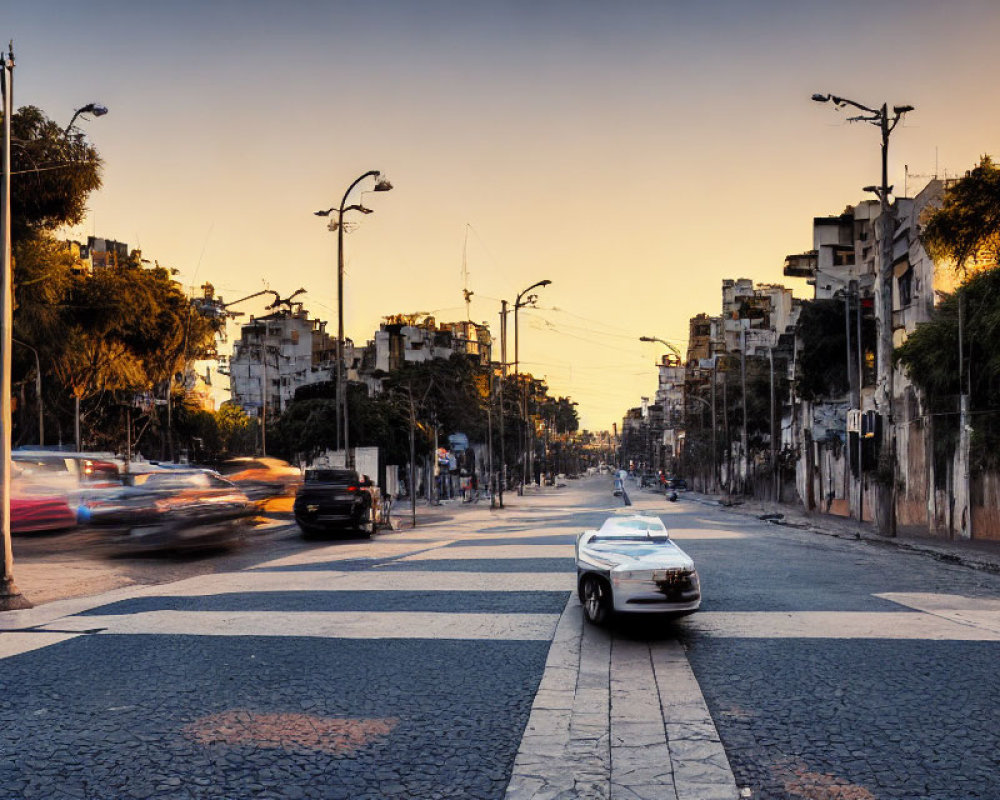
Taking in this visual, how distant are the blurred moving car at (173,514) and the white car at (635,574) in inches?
434

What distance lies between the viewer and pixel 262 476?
31141mm

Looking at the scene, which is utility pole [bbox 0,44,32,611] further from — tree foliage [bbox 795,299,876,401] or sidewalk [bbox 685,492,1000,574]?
tree foliage [bbox 795,299,876,401]

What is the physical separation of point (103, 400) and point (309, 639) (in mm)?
43282

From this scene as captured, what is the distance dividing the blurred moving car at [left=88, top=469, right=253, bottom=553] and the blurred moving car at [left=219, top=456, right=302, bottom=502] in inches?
361

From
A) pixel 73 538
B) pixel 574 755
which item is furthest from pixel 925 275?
pixel 574 755

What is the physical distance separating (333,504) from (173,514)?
6104 millimetres

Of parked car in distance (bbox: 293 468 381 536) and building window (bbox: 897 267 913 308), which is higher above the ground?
building window (bbox: 897 267 913 308)

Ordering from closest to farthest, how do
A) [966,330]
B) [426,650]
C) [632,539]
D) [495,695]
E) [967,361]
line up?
[495,695], [426,650], [632,539], [966,330], [967,361]

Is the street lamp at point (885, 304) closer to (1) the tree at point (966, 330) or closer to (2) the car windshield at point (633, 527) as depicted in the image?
Answer: (1) the tree at point (966, 330)

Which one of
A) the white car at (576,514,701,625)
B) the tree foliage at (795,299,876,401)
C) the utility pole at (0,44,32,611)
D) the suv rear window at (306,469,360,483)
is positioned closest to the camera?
the white car at (576,514,701,625)

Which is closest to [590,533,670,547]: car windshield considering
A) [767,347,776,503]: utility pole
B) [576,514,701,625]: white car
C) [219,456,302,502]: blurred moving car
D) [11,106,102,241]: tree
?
[576,514,701,625]: white car

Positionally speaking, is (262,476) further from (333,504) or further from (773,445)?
(773,445)

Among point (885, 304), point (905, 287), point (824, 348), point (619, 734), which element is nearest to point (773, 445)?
point (824, 348)

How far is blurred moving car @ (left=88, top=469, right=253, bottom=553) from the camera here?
60.5ft
